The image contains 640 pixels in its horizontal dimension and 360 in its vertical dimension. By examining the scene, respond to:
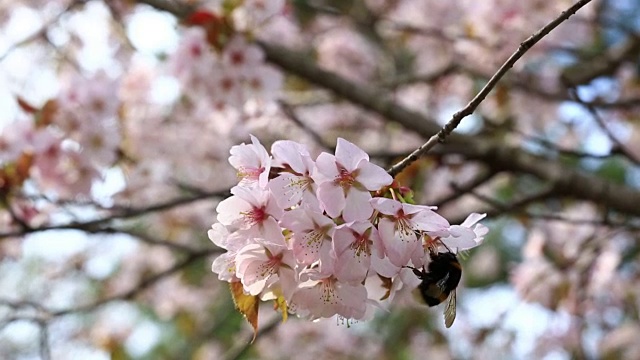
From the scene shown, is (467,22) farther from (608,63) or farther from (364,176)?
(364,176)

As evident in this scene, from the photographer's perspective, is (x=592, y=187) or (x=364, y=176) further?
(x=592, y=187)

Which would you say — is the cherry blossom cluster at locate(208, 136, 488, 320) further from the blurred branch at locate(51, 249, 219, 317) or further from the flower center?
the blurred branch at locate(51, 249, 219, 317)

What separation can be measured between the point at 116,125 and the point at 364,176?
4.56ft

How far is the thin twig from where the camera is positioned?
2.58 feet

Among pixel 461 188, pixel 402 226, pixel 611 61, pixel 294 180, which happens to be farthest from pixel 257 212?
pixel 611 61

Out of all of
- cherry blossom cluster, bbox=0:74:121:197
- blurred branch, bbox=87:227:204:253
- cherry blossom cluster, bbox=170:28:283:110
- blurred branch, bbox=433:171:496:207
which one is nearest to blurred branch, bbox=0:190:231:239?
blurred branch, bbox=87:227:204:253

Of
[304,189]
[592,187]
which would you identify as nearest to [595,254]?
[592,187]

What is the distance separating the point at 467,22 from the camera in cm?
282

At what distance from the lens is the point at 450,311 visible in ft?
2.94

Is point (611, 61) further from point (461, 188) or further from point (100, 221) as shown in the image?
point (100, 221)

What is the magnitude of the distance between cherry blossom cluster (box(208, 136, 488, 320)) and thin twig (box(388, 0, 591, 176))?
0.05 metres

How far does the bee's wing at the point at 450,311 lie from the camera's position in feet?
2.89

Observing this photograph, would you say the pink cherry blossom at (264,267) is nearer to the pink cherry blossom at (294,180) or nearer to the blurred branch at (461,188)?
the pink cherry blossom at (294,180)

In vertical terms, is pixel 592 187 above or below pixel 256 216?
below
